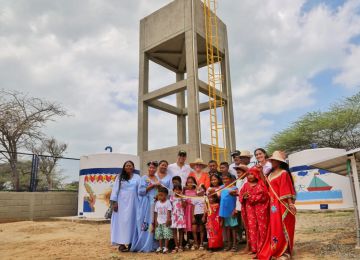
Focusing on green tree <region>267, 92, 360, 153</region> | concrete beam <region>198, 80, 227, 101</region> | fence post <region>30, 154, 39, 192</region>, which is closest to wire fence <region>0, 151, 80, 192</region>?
fence post <region>30, 154, 39, 192</region>

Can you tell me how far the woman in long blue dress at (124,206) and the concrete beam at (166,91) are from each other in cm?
961

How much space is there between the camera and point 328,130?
68.3ft

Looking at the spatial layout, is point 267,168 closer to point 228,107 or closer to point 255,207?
point 255,207

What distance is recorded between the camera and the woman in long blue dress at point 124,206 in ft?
18.0

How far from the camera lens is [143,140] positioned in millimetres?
15789

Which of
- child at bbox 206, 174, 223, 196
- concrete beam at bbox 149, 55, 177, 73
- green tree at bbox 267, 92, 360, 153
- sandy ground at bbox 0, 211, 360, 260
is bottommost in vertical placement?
→ sandy ground at bbox 0, 211, 360, 260

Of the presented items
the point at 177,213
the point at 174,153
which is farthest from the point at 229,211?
the point at 174,153

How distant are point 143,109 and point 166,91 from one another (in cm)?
179

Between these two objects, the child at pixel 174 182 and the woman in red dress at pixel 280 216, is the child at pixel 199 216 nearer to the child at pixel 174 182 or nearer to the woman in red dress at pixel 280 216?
the child at pixel 174 182

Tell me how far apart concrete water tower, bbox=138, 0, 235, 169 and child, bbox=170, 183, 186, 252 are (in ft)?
26.6

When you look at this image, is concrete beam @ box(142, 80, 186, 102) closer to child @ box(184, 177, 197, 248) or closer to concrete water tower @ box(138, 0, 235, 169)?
concrete water tower @ box(138, 0, 235, 169)

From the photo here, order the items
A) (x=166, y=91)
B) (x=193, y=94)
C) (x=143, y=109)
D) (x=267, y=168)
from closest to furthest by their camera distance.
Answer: (x=267, y=168) → (x=193, y=94) → (x=166, y=91) → (x=143, y=109)

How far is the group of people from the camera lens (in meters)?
4.38

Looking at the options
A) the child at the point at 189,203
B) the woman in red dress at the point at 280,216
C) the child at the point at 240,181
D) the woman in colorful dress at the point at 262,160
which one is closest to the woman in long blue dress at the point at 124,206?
the child at the point at 189,203
